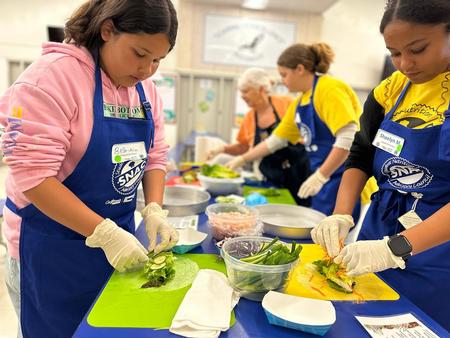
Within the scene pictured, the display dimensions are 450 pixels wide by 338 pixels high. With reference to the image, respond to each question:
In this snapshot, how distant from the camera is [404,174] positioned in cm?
121

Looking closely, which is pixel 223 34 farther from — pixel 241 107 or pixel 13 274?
pixel 13 274

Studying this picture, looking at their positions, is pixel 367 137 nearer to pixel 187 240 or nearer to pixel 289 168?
pixel 187 240

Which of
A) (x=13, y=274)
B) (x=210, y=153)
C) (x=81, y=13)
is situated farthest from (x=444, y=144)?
(x=210, y=153)

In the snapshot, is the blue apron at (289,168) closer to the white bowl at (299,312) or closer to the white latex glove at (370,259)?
the white latex glove at (370,259)

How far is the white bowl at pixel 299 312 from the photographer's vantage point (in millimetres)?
853

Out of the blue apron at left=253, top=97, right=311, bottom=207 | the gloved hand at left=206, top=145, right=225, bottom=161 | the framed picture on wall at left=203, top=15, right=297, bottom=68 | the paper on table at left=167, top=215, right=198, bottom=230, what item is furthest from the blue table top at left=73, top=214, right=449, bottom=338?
the framed picture on wall at left=203, top=15, right=297, bottom=68

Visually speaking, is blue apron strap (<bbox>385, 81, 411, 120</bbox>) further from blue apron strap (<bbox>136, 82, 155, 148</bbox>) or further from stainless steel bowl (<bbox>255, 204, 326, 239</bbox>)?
blue apron strap (<bbox>136, 82, 155, 148</bbox>)

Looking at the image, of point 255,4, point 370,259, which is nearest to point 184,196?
point 370,259

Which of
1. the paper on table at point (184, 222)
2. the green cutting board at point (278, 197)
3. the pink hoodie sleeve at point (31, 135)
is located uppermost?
the pink hoodie sleeve at point (31, 135)

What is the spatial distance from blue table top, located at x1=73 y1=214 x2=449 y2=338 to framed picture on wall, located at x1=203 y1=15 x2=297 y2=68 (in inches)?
203

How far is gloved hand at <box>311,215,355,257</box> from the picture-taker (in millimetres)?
1188

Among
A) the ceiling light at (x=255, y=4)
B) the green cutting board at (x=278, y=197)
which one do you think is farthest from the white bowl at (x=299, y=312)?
the ceiling light at (x=255, y=4)

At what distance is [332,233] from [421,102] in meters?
0.54

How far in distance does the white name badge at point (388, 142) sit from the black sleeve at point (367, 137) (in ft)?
0.28
